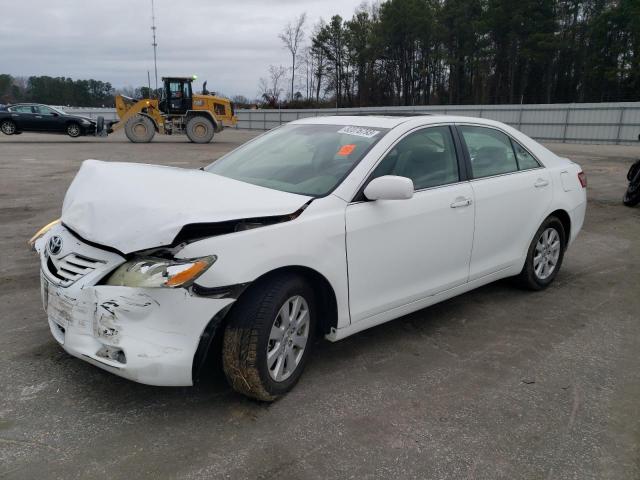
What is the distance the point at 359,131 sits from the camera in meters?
3.73

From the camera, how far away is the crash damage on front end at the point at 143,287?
2551mm

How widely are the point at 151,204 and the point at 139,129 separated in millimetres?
23554

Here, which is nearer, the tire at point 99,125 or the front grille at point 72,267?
the front grille at point 72,267

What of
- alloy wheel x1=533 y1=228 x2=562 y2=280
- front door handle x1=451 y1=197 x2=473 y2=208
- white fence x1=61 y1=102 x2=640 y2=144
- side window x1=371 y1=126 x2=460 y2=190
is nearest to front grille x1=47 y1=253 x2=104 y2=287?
side window x1=371 y1=126 x2=460 y2=190

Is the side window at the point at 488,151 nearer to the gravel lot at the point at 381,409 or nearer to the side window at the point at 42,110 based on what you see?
the gravel lot at the point at 381,409

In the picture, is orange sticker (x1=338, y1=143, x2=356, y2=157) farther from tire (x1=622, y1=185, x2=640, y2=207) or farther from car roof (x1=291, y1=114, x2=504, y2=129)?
tire (x1=622, y1=185, x2=640, y2=207)

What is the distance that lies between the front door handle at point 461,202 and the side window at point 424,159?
5.9 inches

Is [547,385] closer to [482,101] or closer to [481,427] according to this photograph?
[481,427]

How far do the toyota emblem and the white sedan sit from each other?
12 mm

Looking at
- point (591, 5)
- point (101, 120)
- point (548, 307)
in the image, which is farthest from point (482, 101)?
point (548, 307)

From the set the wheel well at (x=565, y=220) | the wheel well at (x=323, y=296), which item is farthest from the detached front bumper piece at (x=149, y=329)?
the wheel well at (x=565, y=220)

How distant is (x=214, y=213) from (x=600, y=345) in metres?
2.94

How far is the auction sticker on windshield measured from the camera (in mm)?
3633

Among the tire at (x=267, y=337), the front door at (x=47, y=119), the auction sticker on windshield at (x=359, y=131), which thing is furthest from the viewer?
the front door at (x=47, y=119)
